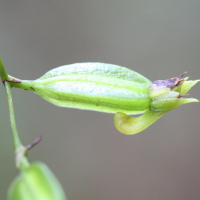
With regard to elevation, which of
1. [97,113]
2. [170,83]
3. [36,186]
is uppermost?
[97,113]

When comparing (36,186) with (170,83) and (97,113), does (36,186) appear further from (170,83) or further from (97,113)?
(97,113)

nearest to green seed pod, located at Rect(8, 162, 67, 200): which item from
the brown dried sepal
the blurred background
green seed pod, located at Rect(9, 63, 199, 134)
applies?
green seed pod, located at Rect(9, 63, 199, 134)

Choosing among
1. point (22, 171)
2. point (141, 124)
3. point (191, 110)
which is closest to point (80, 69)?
point (141, 124)

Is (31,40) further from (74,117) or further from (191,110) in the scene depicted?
(191,110)

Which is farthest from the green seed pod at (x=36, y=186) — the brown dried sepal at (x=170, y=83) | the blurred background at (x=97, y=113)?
the blurred background at (x=97, y=113)

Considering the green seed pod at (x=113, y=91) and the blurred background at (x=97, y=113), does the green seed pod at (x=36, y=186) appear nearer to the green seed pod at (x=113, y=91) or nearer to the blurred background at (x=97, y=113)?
the green seed pod at (x=113, y=91)

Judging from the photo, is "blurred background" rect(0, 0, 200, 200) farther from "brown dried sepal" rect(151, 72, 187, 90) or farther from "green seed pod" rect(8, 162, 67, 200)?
"green seed pod" rect(8, 162, 67, 200)

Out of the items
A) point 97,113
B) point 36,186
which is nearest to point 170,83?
point 36,186
